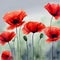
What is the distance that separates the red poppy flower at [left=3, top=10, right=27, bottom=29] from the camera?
1.06 m

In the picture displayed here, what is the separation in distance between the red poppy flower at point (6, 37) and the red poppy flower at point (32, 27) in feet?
0.26

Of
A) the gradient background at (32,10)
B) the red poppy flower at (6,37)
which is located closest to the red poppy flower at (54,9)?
the gradient background at (32,10)

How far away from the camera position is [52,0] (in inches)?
40.4

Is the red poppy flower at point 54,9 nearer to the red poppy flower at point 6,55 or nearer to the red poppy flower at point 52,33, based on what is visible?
the red poppy flower at point 52,33

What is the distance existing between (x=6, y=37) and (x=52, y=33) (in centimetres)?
28

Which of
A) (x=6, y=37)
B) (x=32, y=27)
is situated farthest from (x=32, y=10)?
(x=6, y=37)

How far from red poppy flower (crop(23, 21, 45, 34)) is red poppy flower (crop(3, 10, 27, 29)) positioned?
42 mm

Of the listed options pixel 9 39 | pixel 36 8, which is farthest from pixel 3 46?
pixel 36 8

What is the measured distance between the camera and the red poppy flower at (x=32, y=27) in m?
1.02

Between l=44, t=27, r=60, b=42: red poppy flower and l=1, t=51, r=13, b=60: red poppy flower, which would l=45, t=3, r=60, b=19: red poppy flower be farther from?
l=1, t=51, r=13, b=60: red poppy flower

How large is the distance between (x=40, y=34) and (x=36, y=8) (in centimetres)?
16

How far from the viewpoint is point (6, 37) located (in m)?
Answer: 1.07

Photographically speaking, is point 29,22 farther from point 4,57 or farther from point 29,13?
point 4,57

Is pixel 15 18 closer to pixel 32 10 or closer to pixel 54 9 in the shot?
pixel 32 10
